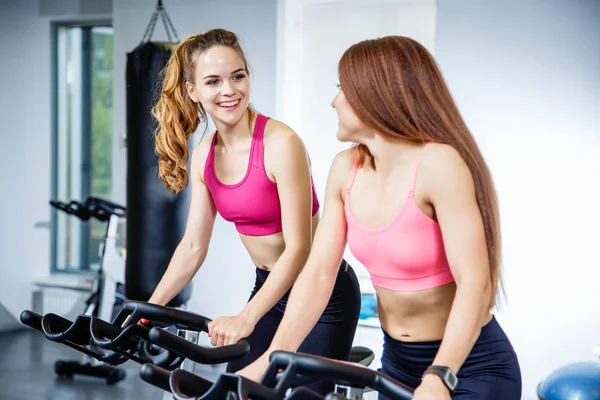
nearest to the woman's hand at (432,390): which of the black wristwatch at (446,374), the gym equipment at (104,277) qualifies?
the black wristwatch at (446,374)

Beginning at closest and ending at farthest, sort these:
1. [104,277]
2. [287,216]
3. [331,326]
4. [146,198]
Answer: [287,216], [331,326], [146,198], [104,277]

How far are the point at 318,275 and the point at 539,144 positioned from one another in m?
2.64

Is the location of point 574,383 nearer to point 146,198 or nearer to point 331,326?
point 331,326

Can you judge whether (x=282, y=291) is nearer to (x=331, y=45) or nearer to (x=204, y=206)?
(x=204, y=206)

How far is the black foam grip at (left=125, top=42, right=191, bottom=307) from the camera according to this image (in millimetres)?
4484

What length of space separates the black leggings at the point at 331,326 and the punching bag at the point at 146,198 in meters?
2.37

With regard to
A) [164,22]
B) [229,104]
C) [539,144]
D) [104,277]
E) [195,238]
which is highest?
[164,22]

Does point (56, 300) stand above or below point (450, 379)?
below

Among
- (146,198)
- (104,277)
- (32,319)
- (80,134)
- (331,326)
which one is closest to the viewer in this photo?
(32,319)

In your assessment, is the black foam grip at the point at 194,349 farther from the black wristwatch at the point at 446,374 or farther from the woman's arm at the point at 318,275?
the black wristwatch at the point at 446,374

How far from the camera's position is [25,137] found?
19.5ft

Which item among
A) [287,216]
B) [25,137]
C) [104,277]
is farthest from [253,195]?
[25,137]

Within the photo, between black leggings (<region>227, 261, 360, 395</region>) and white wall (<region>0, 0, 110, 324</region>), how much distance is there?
4.25m

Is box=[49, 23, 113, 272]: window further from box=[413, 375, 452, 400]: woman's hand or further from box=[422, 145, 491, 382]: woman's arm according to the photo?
box=[413, 375, 452, 400]: woman's hand
